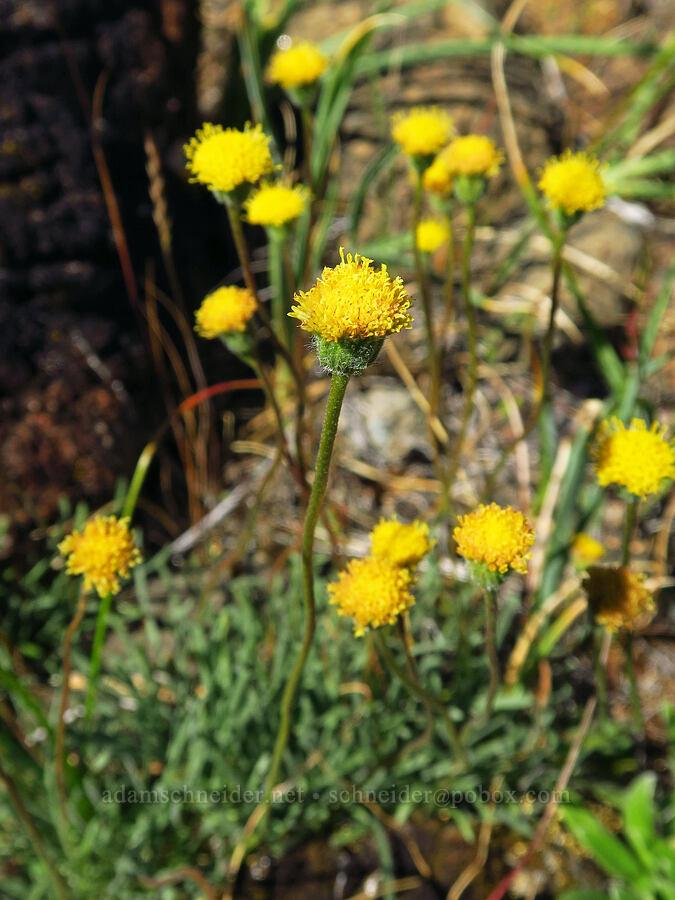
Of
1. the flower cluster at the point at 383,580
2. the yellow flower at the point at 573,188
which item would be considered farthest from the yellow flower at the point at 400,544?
the yellow flower at the point at 573,188

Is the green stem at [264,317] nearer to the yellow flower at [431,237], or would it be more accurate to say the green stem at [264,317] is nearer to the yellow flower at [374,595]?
the yellow flower at [374,595]

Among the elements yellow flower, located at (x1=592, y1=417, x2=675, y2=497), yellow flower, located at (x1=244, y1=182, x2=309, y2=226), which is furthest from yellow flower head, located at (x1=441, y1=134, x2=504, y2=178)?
yellow flower, located at (x1=592, y1=417, x2=675, y2=497)

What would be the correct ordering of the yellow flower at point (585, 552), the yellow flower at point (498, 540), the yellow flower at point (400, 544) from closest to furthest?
the yellow flower at point (498, 540), the yellow flower at point (400, 544), the yellow flower at point (585, 552)

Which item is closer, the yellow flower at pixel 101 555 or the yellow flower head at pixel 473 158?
the yellow flower at pixel 101 555

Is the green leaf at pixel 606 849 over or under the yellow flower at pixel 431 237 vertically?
under

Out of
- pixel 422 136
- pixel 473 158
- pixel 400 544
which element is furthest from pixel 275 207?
pixel 400 544

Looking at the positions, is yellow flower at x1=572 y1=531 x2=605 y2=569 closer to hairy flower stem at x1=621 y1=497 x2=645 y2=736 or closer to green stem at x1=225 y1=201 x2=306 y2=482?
hairy flower stem at x1=621 y1=497 x2=645 y2=736
